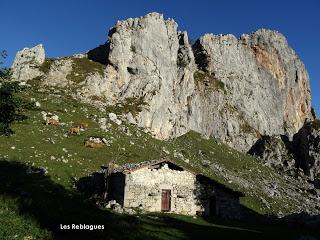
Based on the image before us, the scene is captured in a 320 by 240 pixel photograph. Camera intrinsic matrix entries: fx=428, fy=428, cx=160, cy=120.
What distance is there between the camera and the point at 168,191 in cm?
4388

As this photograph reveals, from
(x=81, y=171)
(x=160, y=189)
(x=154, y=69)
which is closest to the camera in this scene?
(x=160, y=189)

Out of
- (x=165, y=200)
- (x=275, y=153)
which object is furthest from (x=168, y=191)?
(x=275, y=153)

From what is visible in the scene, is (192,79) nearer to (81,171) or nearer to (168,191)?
(81,171)

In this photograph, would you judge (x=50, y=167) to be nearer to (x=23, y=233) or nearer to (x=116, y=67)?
(x=23, y=233)

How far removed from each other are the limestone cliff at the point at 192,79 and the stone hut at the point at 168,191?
41.4 metres

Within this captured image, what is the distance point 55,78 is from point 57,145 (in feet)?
136

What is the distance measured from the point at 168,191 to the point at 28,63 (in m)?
63.2

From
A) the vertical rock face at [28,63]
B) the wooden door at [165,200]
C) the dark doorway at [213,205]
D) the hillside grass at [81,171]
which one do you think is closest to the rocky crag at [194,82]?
the vertical rock face at [28,63]

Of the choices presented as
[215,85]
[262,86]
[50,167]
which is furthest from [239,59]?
[50,167]

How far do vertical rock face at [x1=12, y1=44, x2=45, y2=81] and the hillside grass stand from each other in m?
8.40

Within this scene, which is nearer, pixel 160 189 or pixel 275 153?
pixel 160 189

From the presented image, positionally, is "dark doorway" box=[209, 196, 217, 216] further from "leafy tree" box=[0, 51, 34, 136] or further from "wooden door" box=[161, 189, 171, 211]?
"leafy tree" box=[0, 51, 34, 136]

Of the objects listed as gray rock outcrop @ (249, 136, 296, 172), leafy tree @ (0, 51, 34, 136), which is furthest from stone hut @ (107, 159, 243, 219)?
gray rock outcrop @ (249, 136, 296, 172)

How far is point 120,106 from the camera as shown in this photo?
8806 cm
